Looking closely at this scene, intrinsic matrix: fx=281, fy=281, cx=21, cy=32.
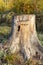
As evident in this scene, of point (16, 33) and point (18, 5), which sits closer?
point (16, 33)

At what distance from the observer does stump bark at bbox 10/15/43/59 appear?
17.0ft

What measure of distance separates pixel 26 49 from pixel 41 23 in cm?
634

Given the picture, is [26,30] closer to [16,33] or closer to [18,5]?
[16,33]

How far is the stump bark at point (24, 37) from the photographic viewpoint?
5.18 m

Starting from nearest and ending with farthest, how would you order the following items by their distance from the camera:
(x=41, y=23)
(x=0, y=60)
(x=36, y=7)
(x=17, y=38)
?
(x=0, y=60)
(x=17, y=38)
(x=41, y=23)
(x=36, y=7)

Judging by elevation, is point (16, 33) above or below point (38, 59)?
above

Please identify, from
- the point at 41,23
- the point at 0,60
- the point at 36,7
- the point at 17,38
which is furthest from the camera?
the point at 36,7

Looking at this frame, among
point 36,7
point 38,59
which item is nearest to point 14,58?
point 38,59

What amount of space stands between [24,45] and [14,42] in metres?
0.21

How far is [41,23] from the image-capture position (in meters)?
11.6

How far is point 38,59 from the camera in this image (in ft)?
17.3

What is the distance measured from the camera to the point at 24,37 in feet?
17.4

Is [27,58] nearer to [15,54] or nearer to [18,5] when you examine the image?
[15,54]

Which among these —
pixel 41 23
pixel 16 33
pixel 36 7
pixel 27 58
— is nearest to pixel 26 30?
pixel 16 33
